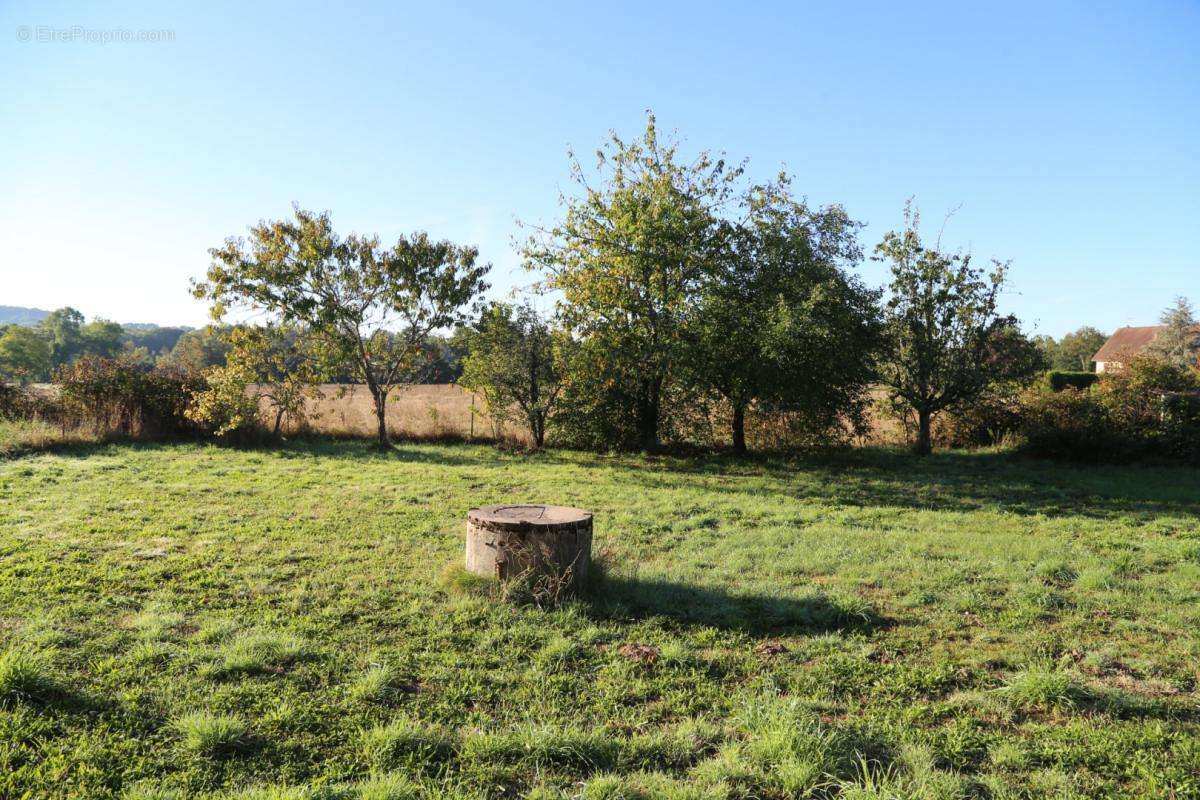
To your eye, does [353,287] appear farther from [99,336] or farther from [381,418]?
[99,336]

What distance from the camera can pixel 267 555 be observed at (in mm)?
7305

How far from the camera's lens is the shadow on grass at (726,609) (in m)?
5.63

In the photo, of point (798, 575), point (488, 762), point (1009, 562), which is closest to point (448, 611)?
point (488, 762)

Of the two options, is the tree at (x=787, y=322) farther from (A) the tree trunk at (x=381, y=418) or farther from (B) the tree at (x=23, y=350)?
(B) the tree at (x=23, y=350)

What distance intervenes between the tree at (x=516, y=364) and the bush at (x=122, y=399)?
7886 mm

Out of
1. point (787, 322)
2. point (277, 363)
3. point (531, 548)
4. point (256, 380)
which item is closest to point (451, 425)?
point (277, 363)

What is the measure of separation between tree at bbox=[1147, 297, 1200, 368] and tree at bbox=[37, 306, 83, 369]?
95.6 metres

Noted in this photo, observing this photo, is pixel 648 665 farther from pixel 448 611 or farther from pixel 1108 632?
pixel 1108 632

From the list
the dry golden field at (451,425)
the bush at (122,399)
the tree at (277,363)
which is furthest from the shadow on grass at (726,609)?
the bush at (122,399)

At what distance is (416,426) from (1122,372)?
19537 mm

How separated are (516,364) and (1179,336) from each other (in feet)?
139

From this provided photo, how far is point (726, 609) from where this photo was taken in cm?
598

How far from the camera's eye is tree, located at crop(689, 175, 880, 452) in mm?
15492

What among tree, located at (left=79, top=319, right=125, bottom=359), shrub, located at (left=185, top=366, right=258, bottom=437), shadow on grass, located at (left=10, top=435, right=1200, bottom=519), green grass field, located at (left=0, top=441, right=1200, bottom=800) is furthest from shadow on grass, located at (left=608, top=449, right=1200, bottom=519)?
tree, located at (left=79, top=319, right=125, bottom=359)
